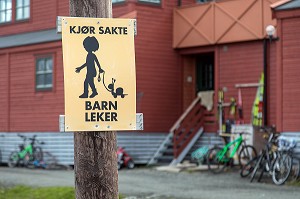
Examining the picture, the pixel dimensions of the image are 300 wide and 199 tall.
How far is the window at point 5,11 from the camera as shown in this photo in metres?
24.1

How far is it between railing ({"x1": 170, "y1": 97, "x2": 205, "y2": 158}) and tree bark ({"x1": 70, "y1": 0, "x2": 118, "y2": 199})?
576 inches

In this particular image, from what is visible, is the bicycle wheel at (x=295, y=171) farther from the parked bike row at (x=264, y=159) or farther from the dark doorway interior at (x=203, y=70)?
the dark doorway interior at (x=203, y=70)

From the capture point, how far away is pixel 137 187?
13797mm

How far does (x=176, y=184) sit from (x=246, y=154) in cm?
279

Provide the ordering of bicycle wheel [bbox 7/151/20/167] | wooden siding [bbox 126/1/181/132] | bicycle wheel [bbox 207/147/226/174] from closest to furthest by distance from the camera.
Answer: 1. bicycle wheel [bbox 207/147/226/174]
2. wooden siding [bbox 126/1/181/132]
3. bicycle wheel [bbox 7/151/20/167]

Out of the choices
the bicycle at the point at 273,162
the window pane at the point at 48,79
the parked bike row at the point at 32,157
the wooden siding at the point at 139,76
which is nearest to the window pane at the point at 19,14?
the wooden siding at the point at 139,76

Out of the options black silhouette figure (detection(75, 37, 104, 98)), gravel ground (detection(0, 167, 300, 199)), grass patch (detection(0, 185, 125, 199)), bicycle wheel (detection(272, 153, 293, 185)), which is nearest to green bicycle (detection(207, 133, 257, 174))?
gravel ground (detection(0, 167, 300, 199))

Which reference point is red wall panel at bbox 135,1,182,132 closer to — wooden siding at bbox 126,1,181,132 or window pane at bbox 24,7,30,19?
wooden siding at bbox 126,1,181,132

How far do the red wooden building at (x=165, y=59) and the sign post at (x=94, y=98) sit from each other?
45.0 ft

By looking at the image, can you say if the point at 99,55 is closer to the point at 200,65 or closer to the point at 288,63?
the point at 288,63

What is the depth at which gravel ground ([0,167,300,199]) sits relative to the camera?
40.4ft

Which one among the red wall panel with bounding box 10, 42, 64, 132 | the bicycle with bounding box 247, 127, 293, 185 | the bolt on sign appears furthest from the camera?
the red wall panel with bounding box 10, 42, 64, 132

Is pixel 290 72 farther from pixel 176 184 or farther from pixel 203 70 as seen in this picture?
pixel 203 70

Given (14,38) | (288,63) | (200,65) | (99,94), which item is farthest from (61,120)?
(14,38)
